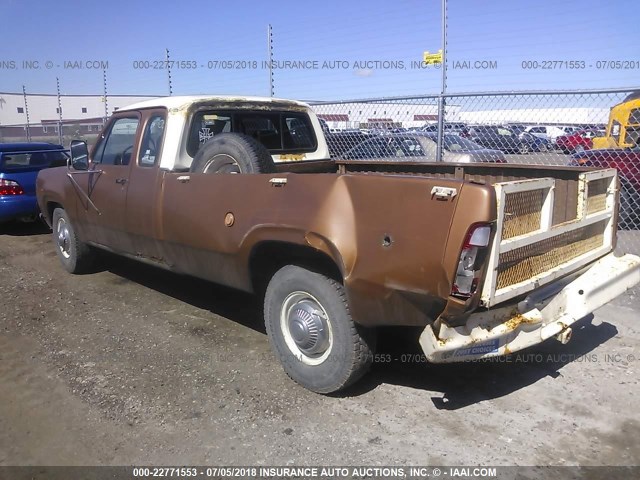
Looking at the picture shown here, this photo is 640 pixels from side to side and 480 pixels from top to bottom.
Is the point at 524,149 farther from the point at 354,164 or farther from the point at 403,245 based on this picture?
the point at 403,245

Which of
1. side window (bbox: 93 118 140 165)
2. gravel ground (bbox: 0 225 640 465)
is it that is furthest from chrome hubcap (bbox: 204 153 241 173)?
gravel ground (bbox: 0 225 640 465)

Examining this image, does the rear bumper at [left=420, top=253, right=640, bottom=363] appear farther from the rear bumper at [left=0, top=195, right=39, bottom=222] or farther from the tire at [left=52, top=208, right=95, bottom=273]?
the rear bumper at [left=0, top=195, right=39, bottom=222]

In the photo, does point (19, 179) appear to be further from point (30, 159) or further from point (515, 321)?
point (515, 321)

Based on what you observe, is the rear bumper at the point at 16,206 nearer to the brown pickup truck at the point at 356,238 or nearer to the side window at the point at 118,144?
the side window at the point at 118,144

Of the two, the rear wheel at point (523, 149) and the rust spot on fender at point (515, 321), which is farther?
the rear wheel at point (523, 149)

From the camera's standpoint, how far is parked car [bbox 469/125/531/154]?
7.84m

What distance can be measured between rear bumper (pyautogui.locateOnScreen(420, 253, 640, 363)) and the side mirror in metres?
4.04

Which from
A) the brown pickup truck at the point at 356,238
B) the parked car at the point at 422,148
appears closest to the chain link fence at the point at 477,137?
the parked car at the point at 422,148

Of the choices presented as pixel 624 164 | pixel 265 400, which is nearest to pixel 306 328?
pixel 265 400

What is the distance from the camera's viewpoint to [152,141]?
4766 mm

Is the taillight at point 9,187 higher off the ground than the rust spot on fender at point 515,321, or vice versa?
the taillight at point 9,187

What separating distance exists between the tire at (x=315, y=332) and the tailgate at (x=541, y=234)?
0.88m

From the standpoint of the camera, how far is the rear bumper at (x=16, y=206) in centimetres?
858

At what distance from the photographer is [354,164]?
555 centimetres
